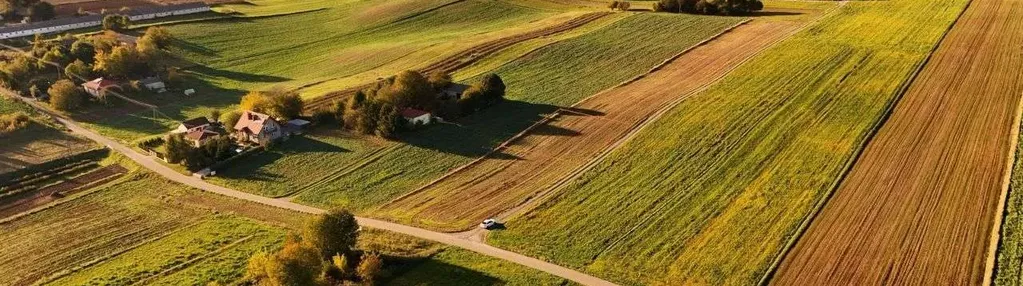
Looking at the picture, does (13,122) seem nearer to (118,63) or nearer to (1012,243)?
(118,63)

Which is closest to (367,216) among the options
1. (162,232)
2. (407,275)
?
(407,275)

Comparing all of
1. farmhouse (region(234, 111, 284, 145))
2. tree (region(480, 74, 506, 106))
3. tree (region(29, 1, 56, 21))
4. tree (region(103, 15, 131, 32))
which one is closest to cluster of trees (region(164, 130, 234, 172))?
farmhouse (region(234, 111, 284, 145))

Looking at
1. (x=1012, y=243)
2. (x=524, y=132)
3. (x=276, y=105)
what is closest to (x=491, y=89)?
(x=524, y=132)

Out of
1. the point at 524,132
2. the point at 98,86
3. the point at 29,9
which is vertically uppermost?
the point at 29,9

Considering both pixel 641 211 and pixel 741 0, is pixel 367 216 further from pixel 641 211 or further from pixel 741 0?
pixel 741 0

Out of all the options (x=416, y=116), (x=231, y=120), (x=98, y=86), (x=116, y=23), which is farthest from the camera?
(x=116, y=23)

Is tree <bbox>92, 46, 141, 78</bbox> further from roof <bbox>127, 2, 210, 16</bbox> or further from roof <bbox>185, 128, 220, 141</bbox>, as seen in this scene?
roof <bbox>127, 2, 210, 16</bbox>
